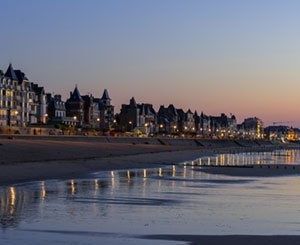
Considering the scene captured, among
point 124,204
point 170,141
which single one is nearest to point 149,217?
point 124,204

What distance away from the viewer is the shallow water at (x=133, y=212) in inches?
667

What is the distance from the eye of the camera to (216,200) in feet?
87.0

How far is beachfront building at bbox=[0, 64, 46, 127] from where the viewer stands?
128375 millimetres

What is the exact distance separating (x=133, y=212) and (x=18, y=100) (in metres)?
117

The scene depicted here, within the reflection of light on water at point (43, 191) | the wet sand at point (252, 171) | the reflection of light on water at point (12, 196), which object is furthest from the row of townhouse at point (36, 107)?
the reflection of light on water at point (12, 196)

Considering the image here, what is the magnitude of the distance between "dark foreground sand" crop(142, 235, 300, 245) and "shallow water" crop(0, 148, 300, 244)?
0.61 meters

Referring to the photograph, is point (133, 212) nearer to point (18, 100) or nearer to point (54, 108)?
point (18, 100)

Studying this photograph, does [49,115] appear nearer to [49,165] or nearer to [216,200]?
[49,165]

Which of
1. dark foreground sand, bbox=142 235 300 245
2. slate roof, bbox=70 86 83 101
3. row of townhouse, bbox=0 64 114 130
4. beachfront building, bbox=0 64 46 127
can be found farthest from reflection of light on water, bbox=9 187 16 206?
slate roof, bbox=70 86 83 101

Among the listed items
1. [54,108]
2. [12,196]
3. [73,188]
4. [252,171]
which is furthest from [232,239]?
[54,108]

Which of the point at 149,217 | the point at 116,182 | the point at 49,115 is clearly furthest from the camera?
the point at 49,115

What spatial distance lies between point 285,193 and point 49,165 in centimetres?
2184

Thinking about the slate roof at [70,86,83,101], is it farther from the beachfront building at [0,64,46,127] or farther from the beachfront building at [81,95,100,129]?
the beachfront building at [0,64,46,127]

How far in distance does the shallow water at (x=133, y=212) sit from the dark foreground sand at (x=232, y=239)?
2.01 feet
